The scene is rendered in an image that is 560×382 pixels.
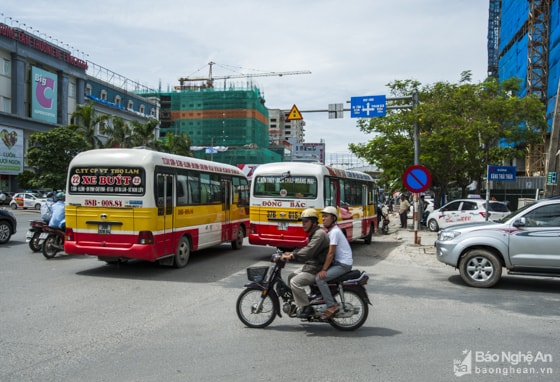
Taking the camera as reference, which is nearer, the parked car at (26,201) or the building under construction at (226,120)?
the parked car at (26,201)

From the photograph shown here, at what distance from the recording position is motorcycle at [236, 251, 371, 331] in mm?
6008

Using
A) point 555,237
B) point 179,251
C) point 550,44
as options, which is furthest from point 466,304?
point 550,44

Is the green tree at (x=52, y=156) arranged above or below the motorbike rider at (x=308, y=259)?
above

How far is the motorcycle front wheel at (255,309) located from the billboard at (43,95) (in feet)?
158

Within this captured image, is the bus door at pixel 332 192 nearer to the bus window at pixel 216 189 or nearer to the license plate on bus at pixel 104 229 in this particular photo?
the bus window at pixel 216 189

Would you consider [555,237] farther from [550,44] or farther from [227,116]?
[227,116]

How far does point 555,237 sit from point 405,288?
283 cm

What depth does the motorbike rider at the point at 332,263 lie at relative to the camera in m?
5.92

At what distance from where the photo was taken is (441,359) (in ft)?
16.7

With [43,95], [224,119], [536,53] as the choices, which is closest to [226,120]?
[224,119]

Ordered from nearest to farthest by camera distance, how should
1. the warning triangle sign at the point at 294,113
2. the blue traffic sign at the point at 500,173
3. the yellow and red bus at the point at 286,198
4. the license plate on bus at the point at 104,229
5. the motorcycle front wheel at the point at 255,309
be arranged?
the motorcycle front wheel at the point at 255,309
the license plate on bus at the point at 104,229
the yellow and red bus at the point at 286,198
the blue traffic sign at the point at 500,173
the warning triangle sign at the point at 294,113

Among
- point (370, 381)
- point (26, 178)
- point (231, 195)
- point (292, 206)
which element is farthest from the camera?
point (26, 178)

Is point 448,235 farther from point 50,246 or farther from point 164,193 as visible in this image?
point 50,246

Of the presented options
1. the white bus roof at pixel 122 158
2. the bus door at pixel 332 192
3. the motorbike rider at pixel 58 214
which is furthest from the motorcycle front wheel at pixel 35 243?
the bus door at pixel 332 192
